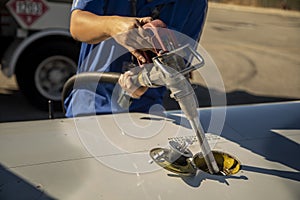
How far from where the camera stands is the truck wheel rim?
3941 mm

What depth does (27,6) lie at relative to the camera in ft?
12.2

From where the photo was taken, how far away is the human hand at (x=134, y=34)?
3.18ft

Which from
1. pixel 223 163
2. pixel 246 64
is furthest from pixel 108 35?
pixel 246 64

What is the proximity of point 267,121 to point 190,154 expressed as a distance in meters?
0.41

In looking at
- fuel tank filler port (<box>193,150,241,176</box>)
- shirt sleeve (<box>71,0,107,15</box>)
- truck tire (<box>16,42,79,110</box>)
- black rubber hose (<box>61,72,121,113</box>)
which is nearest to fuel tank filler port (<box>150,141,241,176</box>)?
fuel tank filler port (<box>193,150,241,176</box>)

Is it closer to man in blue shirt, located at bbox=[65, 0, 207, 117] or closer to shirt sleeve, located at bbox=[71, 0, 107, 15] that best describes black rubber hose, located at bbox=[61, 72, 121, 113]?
man in blue shirt, located at bbox=[65, 0, 207, 117]

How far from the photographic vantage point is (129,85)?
122 centimetres

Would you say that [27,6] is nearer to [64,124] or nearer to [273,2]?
[64,124]

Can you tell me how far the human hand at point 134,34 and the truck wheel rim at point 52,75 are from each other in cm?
300

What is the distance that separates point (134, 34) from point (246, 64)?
6.26 meters

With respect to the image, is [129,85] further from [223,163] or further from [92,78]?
[223,163]

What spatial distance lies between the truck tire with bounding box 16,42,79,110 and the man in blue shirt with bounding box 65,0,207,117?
2372 mm

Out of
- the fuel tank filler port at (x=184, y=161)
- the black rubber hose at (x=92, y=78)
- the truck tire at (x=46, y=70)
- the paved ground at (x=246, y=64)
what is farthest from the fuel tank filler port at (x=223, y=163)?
the truck tire at (x=46, y=70)

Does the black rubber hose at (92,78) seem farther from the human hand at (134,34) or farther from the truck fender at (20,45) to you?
the truck fender at (20,45)
